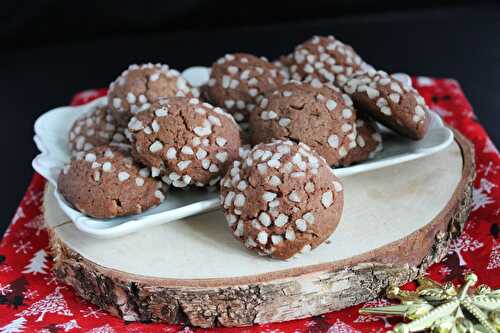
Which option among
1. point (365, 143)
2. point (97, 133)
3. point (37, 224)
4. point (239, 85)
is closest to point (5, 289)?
point (37, 224)

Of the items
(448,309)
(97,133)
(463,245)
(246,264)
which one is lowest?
(463,245)

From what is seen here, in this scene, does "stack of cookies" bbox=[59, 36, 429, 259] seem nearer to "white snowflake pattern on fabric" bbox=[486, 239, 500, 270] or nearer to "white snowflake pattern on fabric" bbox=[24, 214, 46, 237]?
"white snowflake pattern on fabric" bbox=[24, 214, 46, 237]

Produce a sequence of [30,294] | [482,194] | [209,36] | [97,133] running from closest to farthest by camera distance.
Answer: [30,294] → [97,133] → [482,194] → [209,36]

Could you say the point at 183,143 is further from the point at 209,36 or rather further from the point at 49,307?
the point at 209,36

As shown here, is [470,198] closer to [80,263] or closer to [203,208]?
[203,208]

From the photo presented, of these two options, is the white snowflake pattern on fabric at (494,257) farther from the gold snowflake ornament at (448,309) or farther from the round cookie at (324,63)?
the round cookie at (324,63)

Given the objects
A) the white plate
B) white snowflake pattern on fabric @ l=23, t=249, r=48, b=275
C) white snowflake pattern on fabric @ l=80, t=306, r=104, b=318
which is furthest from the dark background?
white snowflake pattern on fabric @ l=80, t=306, r=104, b=318

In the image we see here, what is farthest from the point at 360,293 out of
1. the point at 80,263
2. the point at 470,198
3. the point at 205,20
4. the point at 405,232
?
the point at 205,20

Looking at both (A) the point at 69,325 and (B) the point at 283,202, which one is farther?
(A) the point at 69,325
